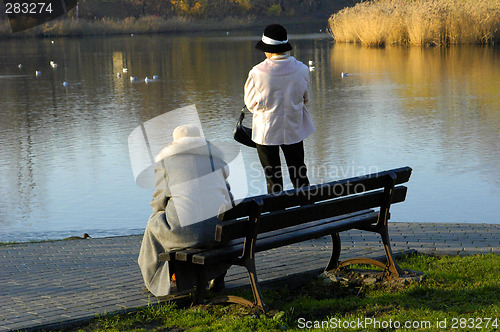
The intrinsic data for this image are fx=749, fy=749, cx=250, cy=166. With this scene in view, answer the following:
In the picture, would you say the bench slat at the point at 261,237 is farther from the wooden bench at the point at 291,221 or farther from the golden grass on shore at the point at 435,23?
the golden grass on shore at the point at 435,23

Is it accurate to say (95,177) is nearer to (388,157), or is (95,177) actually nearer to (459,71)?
(388,157)

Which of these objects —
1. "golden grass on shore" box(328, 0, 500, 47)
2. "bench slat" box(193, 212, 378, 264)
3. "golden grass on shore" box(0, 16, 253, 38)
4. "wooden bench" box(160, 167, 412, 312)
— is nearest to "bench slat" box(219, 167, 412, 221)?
"wooden bench" box(160, 167, 412, 312)

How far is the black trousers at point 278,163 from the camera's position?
6.80m

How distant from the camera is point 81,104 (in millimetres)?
18953

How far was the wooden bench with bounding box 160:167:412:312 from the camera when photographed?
467 cm

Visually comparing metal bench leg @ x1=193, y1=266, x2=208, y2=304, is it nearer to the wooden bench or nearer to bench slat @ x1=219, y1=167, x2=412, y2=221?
the wooden bench

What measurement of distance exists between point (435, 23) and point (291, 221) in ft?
104

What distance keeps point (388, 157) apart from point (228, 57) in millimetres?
22399

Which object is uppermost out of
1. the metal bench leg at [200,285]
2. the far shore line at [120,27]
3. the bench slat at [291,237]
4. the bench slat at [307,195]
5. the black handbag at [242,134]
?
the far shore line at [120,27]

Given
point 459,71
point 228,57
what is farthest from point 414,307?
point 228,57


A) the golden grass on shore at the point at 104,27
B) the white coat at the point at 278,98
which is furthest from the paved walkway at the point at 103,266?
the golden grass on shore at the point at 104,27

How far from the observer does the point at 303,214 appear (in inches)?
194

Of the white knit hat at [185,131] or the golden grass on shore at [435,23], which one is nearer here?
the white knit hat at [185,131]

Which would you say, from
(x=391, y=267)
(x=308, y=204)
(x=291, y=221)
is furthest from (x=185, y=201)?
(x=391, y=267)
